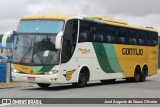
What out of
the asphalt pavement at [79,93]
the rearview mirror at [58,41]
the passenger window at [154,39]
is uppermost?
the passenger window at [154,39]

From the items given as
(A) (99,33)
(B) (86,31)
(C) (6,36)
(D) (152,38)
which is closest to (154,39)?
(D) (152,38)

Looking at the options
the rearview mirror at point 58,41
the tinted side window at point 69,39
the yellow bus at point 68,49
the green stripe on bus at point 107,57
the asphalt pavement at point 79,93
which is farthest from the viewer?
the green stripe on bus at point 107,57

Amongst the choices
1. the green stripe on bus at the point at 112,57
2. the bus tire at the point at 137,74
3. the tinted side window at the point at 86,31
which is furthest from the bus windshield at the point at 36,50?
the bus tire at the point at 137,74

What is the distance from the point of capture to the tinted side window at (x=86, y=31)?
819 inches

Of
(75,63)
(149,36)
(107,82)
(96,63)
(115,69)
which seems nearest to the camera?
(75,63)

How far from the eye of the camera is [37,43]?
1933cm

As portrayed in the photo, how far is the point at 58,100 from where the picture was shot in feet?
48.0

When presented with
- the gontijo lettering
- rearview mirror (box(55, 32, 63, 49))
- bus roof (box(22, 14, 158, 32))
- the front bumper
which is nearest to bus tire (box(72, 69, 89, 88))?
the front bumper

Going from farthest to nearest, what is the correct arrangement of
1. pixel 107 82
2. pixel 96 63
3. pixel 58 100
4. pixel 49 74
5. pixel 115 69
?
pixel 107 82 → pixel 115 69 → pixel 96 63 → pixel 49 74 → pixel 58 100

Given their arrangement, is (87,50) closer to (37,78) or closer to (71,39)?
(71,39)

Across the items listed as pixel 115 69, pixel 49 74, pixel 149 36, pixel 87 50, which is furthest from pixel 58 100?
pixel 149 36

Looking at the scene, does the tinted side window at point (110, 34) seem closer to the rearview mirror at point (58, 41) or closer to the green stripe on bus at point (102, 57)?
the green stripe on bus at point (102, 57)

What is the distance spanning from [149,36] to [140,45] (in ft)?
5.21

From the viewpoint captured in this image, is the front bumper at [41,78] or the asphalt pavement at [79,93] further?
the front bumper at [41,78]
